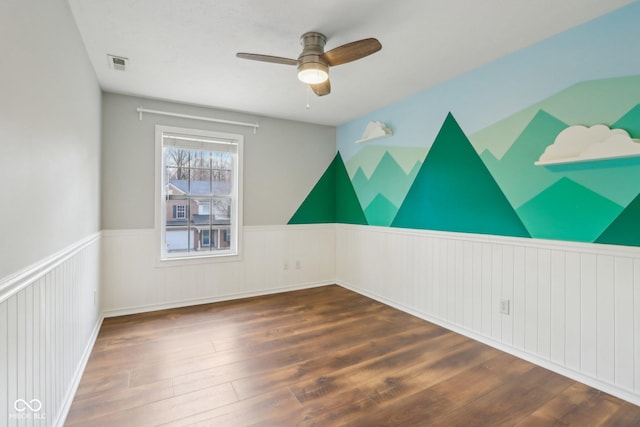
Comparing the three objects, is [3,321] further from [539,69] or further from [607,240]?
[539,69]

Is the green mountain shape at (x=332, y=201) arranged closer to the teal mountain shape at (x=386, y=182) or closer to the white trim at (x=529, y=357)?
the teal mountain shape at (x=386, y=182)

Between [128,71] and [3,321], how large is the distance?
260cm

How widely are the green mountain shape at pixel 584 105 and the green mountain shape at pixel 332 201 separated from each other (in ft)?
7.28

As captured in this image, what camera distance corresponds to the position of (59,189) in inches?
69.6

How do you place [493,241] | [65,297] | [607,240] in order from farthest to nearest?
[493,241] < [607,240] < [65,297]

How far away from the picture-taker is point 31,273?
1326 millimetres

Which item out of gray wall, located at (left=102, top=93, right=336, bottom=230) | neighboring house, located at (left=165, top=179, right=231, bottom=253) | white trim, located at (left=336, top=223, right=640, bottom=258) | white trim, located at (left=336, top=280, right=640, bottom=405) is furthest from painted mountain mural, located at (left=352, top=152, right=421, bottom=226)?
neighboring house, located at (left=165, top=179, right=231, bottom=253)

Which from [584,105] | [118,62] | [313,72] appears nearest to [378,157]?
[313,72]

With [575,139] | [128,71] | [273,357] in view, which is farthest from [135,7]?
[575,139]

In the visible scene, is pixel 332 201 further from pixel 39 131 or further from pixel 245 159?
pixel 39 131

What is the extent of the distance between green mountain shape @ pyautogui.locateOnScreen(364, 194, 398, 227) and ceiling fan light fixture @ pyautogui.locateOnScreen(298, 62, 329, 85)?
203cm

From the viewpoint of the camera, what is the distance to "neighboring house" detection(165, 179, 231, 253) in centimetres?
388

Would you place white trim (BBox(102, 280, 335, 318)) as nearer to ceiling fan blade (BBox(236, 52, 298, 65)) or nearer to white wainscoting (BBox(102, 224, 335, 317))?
white wainscoting (BBox(102, 224, 335, 317))
